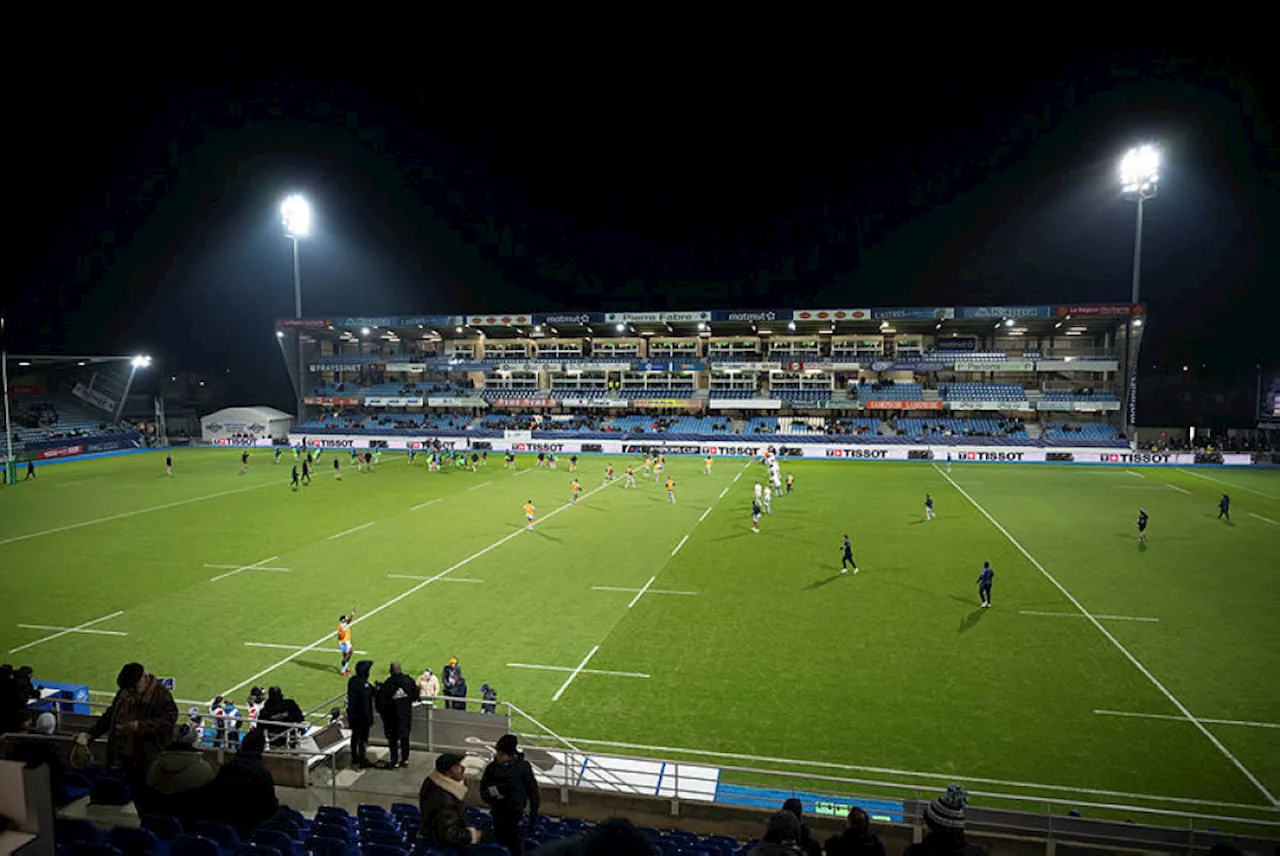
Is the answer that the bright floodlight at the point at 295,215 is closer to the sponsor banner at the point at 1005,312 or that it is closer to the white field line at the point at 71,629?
the white field line at the point at 71,629

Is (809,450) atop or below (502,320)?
below

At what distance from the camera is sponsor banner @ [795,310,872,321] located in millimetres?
60688

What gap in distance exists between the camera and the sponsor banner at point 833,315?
6069 centimetres

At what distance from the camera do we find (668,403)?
69375 millimetres

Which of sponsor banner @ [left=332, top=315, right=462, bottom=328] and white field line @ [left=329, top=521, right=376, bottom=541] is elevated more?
sponsor banner @ [left=332, top=315, right=462, bottom=328]

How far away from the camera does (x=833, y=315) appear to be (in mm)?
61312

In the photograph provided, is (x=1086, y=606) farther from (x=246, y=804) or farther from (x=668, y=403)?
(x=668, y=403)

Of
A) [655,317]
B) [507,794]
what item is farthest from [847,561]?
[655,317]

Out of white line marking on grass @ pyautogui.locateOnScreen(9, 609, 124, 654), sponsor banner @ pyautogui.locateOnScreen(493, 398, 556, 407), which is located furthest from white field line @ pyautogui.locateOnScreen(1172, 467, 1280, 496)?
sponsor banner @ pyautogui.locateOnScreen(493, 398, 556, 407)

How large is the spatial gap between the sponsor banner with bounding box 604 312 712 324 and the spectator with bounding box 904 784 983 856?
60.8 m

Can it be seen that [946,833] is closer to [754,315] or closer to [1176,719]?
[1176,719]

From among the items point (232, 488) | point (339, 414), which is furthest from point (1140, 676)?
point (339, 414)

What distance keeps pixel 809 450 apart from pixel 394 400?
43816mm

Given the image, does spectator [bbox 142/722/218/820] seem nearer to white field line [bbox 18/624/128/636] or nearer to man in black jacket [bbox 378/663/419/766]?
man in black jacket [bbox 378/663/419/766]
